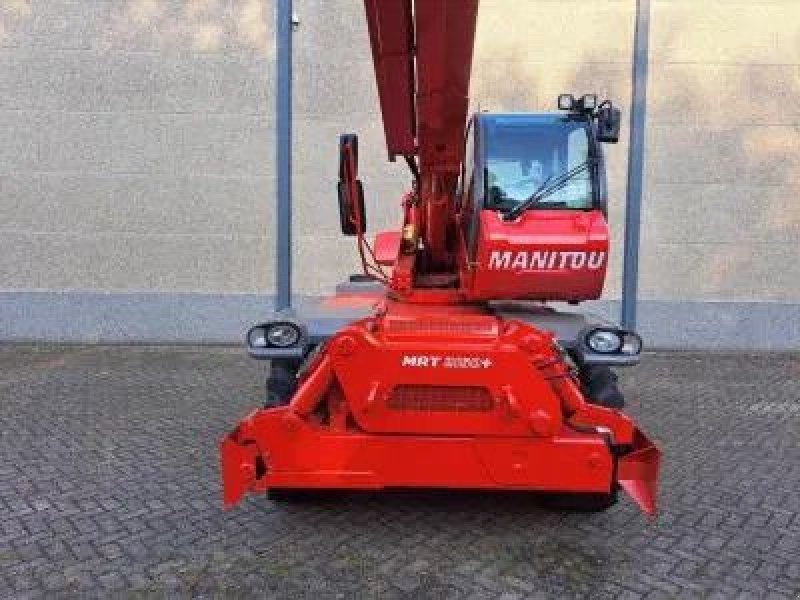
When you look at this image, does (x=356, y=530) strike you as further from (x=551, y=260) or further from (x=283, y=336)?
(x=551, y=260)

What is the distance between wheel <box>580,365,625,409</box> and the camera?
4352mm

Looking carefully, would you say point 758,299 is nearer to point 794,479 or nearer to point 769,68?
point 769,68

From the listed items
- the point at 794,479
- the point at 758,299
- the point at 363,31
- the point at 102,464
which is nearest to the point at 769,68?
the point at 758,299

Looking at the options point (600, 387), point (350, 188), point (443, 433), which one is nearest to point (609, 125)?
point (600, 387)

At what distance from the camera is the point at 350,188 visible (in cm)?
509

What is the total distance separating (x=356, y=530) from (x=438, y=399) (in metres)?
0.94

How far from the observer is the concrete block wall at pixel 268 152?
9953 millimetres

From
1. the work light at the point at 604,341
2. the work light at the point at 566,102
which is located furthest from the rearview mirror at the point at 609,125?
the work light at the point at 604,341

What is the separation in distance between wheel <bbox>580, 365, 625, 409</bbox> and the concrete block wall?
19.3ft

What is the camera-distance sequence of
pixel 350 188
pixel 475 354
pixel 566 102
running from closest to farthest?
pixel 475 354 < pixel 566 102 < pixel 350 188

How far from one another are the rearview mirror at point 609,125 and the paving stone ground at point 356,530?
2.22 metres

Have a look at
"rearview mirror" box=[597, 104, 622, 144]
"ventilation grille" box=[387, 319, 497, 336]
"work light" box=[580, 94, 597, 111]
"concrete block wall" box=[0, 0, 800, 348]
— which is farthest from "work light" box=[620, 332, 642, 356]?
"concrete block wall" box=[0, 0, 800, 348]

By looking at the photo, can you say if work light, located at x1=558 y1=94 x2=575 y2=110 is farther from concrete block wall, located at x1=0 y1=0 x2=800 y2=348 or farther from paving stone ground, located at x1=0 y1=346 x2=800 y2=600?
concrete block wall, located at x1=0 y1=0 x2=800 y2=348

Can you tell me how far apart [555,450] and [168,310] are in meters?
7.58
